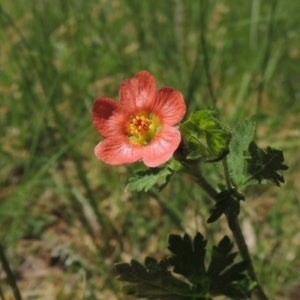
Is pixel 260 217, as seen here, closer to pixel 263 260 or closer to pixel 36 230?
pixel 263 260

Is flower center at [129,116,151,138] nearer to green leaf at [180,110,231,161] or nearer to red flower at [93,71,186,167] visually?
red flower at [93,71,186,167]

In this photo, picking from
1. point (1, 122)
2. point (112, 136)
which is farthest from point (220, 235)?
point (1, 122)

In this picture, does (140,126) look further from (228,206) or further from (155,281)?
(155,281)

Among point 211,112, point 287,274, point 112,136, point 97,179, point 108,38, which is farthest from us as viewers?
point 108,38

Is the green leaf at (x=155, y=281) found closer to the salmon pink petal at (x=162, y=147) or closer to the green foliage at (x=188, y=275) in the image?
the green foliage at (x=188, y=275)

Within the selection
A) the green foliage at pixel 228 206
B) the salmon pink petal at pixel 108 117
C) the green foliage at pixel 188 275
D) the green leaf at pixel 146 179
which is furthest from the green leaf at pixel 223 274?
the salmon pink petal at pixel 108 117

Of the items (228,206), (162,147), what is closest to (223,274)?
(228,206)
